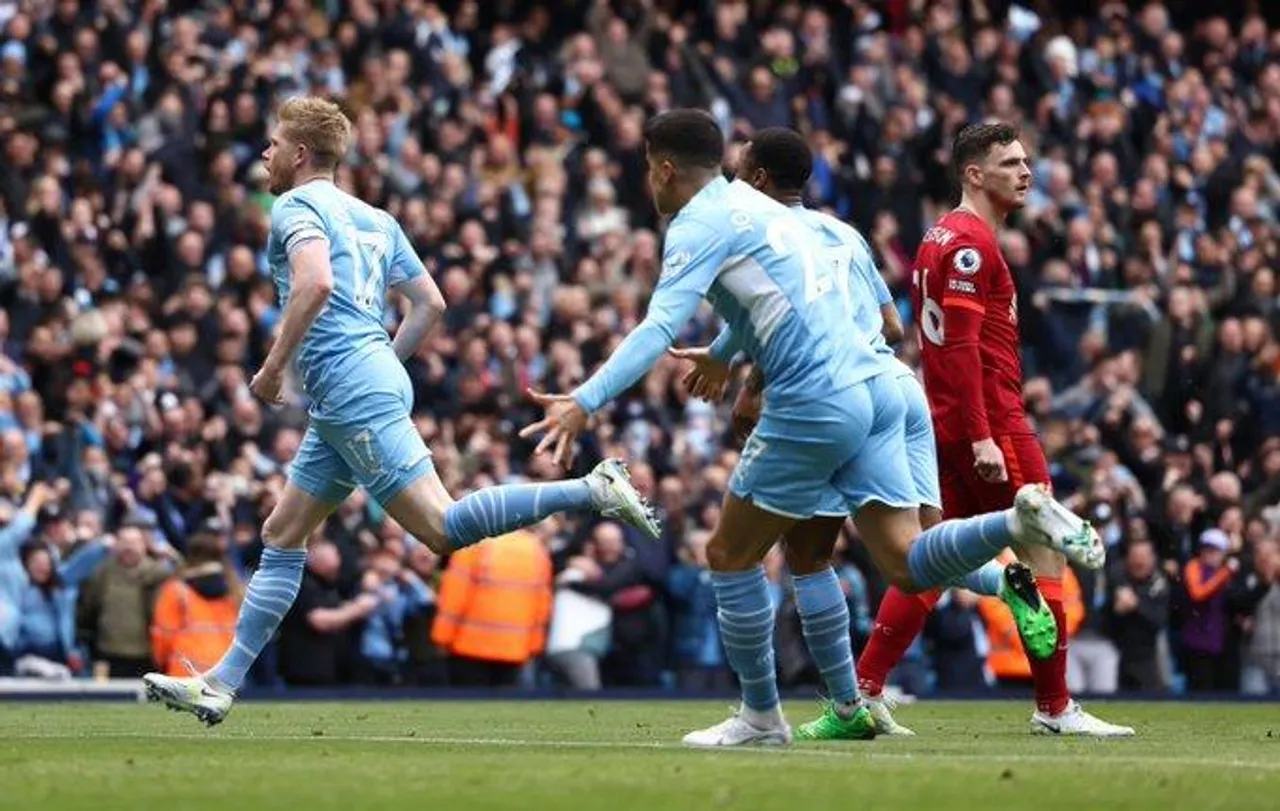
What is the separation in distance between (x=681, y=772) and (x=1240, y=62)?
974 inches

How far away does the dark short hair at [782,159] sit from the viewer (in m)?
12.4

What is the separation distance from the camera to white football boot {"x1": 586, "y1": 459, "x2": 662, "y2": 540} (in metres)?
11.7

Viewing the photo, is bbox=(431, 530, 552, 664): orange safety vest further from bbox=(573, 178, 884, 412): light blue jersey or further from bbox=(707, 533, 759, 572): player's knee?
bbox=(573, 178, 884, 412): light blue jersey

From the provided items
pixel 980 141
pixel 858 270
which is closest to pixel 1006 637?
pixel 980 141

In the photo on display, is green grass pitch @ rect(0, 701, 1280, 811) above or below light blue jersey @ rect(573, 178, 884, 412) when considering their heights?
below

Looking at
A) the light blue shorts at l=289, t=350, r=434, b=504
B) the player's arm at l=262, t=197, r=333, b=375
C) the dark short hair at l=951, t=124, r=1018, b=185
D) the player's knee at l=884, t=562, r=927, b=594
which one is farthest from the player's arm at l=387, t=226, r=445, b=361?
the player's knee at l=884, t=562, r=927, b=594

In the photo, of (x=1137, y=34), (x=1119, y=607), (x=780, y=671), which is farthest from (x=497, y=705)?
(x=1137, y=34)

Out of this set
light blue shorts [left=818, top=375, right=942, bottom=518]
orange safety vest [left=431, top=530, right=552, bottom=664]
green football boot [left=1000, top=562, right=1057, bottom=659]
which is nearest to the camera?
green football boot [left=1000, top=562, right=1057, bottom=659]

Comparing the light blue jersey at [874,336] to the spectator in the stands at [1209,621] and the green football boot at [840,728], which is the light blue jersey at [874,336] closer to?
the green football boot at [840,728]

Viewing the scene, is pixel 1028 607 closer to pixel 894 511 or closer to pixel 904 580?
pixel 904 580

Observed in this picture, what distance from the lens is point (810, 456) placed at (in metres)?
11.3

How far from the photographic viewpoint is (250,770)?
10.5m

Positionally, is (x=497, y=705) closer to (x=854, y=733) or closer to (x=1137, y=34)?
(x=854, y=733)

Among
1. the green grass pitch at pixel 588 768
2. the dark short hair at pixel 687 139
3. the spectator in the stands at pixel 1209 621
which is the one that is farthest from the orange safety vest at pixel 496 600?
the dark short hair at pixel 687 139
